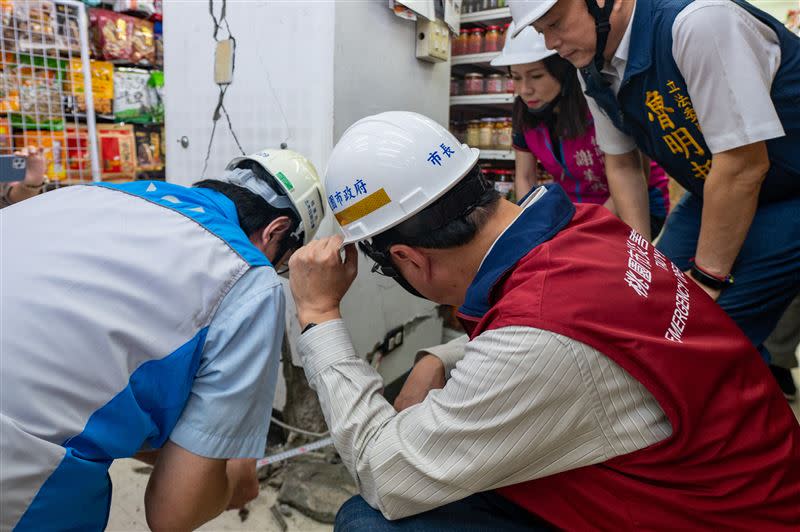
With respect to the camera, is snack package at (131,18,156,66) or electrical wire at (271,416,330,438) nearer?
electrical wire at (271,416,330,438)

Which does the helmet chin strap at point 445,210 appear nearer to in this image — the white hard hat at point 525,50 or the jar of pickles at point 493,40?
the white hard hat at point 525,50

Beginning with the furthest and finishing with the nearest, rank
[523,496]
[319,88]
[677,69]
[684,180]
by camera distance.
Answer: [319,88], [684,180], [677,69], [523,496]

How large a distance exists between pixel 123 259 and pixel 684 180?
60.4 inches

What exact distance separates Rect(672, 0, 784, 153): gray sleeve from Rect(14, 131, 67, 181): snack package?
3058mm

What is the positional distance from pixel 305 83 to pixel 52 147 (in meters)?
1.84

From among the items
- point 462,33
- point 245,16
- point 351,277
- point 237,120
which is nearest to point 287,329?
point 237,120

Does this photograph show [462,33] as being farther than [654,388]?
Yes

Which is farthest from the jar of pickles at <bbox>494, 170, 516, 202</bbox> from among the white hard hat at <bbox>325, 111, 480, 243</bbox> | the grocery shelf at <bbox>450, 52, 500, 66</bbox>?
the white hard hat at <bbox>325, 111, 480, 243</bbox>

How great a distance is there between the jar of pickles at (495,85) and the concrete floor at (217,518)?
2142mm

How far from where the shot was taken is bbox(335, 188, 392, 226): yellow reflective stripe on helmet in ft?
3.61

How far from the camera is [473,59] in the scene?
275cm

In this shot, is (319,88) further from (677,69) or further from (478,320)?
(478,320)

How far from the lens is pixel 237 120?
7.22ft

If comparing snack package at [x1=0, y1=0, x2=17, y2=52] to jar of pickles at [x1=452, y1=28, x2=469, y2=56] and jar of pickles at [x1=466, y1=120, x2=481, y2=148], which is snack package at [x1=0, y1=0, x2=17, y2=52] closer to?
jar of pickles at [x1=452, y1=28, x2=469, y2=56]
